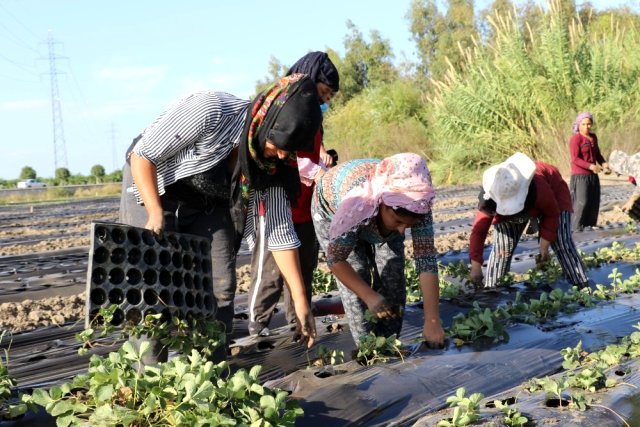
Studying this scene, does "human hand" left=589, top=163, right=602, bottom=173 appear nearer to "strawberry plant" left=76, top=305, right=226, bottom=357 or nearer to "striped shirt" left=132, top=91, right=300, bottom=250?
"striped shirt" left=132, top=91, right=300, bottom=250

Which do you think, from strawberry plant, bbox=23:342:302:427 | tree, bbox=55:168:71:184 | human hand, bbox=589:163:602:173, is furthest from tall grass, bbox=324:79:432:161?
tree, bbox=55:168:71:184

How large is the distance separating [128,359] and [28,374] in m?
1.65

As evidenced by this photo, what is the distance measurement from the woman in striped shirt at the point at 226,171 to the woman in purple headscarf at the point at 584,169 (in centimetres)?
610

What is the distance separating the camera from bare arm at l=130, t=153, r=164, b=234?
2682 millimetres

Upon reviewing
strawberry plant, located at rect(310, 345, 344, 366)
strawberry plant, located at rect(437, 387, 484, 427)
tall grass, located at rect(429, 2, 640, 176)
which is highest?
tall grass, located at rect(429, 2, 640, 176)

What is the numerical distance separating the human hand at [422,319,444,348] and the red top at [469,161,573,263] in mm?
1622

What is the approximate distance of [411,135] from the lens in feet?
77.5

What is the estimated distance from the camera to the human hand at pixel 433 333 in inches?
127

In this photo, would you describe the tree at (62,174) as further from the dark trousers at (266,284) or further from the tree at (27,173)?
the dark trousers at (266,284)

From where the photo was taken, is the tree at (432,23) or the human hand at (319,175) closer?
the human hand at (319,175)

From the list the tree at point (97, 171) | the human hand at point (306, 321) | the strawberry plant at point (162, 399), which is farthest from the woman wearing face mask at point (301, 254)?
the tree at point (97, 171)

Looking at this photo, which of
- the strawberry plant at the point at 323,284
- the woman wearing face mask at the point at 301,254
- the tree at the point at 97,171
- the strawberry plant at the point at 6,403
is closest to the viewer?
the strawberry plant at the point at 6,403

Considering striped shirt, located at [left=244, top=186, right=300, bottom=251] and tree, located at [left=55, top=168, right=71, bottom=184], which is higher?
tree, located at [left=55, top=168, right=71, bottom=184]

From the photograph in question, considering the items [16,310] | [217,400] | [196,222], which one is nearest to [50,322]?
[16,310]
